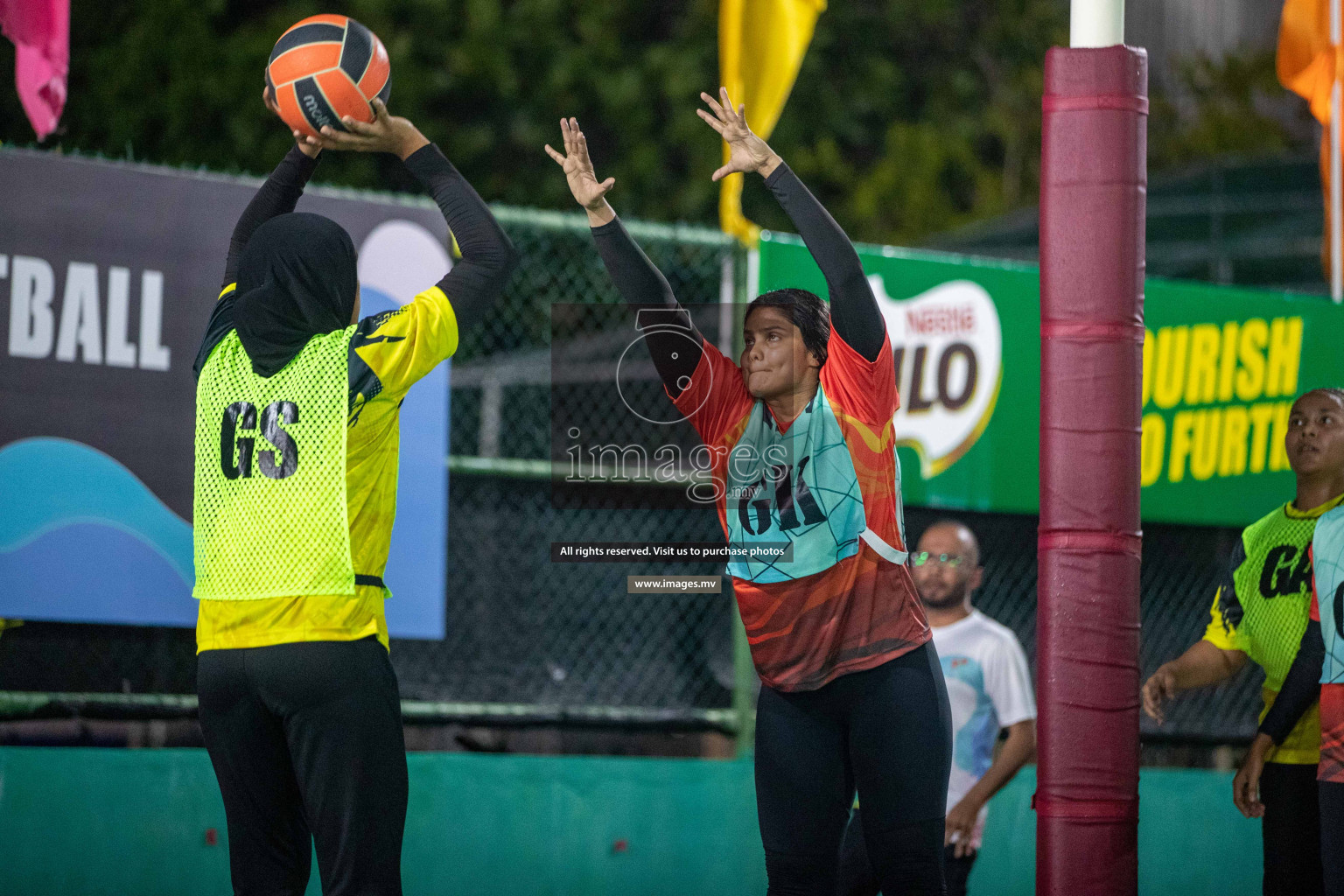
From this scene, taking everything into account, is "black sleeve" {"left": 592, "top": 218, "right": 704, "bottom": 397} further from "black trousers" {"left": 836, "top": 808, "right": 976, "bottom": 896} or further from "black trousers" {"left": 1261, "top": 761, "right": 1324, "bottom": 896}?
"black trousers" {"left": 1261, "top": 761, "right": 1324, "bottom": 896}

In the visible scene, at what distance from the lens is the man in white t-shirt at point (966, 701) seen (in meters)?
5.84

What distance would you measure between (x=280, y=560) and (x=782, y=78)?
551 centimetres

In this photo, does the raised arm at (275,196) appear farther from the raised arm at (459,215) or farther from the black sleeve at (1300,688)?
the black sleeve at (1300,688)

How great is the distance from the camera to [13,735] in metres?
6.14

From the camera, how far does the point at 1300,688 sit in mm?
5316

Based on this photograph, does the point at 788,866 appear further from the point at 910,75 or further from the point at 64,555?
the point at 910,75

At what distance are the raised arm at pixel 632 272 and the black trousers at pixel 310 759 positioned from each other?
1.24 meters

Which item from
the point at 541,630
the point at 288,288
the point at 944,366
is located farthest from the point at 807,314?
the point at 944,366

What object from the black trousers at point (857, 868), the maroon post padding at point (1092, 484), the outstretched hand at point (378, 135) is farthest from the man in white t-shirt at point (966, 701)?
the outstretched hand at point (378, 135)

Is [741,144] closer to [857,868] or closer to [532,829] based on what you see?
[857,868]

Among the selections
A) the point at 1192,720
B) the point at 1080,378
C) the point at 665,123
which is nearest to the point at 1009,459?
the point at 1192,720

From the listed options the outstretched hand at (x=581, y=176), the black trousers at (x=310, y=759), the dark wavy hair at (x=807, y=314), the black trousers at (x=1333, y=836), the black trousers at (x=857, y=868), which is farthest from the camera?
the black trousers at (x=857, y=868)

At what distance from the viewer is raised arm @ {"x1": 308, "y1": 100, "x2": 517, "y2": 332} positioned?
161 inches

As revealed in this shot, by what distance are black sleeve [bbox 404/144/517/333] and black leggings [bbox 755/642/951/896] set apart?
1.38 meters
